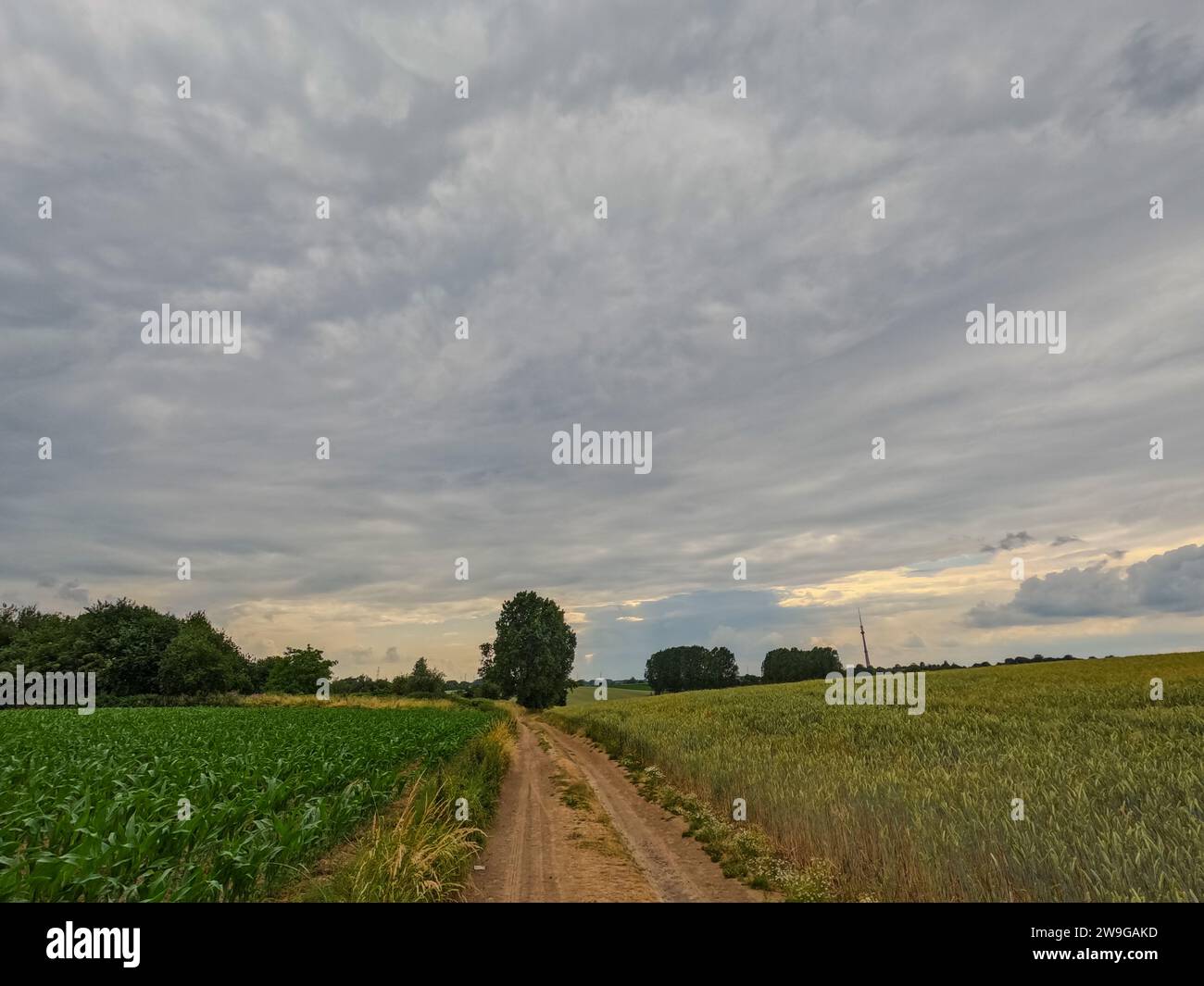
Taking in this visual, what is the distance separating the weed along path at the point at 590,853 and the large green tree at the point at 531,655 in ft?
219

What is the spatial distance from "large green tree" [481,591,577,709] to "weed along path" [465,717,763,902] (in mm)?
66883

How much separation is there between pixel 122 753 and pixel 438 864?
12.0 metres

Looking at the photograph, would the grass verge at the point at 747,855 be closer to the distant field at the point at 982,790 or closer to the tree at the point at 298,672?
the distant field at the point at 982,790

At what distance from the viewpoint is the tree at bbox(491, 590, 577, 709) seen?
85.9 m

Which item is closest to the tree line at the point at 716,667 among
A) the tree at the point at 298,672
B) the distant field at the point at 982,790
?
the tree at the point at 298,672

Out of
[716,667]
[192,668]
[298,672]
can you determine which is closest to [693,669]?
[716,667]

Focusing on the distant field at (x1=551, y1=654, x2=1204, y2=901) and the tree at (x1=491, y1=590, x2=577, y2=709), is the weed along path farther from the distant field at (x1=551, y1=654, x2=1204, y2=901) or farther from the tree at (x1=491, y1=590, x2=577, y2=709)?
the tree at (x1=491, y1=590, x2=577, y2=709)

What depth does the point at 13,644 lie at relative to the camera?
69.8 meters

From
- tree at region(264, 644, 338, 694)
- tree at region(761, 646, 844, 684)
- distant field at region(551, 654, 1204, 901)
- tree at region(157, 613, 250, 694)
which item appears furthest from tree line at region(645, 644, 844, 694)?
distant field at region(551, 654, 1204, 901)

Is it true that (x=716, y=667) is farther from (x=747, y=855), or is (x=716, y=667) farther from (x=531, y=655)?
(x=747, y=855)

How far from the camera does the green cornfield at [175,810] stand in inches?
275
